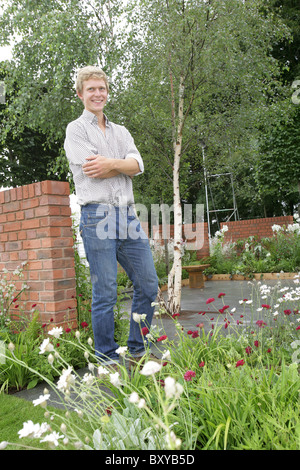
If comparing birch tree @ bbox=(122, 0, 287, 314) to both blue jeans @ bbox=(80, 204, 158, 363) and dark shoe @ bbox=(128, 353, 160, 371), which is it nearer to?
blue jeans @ bbox=(80, 204, 158, 363)

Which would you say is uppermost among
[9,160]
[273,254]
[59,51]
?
[9,160]

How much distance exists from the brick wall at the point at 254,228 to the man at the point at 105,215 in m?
9.18

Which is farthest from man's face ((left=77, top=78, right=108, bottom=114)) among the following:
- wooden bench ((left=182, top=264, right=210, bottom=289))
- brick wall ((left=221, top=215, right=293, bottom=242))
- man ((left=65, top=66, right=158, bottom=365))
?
brick wall ((left=221, top=215, right=293, bottom=242))

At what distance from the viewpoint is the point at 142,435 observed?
4.69 feet

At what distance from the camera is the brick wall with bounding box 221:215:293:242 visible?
11.2 metres

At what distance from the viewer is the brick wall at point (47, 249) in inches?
122

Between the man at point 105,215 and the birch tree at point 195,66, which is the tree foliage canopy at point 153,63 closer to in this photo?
the birch tree at point 195,66

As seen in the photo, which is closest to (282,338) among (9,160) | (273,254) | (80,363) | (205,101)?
(80,363)

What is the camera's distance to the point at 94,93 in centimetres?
266

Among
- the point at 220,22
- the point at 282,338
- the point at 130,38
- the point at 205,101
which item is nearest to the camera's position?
Result: the point at 282,338

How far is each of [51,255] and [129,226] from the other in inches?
31.9

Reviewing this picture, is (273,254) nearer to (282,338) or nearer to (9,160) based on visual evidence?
(282,338)

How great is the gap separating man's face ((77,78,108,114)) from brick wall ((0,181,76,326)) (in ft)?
2.42

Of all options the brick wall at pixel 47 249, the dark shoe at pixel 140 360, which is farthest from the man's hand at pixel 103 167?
the dark shoe at pixel 140 360
